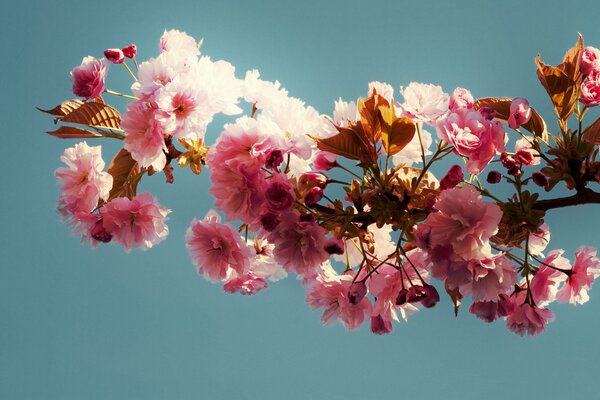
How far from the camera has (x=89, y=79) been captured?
54.7 inches

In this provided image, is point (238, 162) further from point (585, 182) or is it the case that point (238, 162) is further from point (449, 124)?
point (585, 182)

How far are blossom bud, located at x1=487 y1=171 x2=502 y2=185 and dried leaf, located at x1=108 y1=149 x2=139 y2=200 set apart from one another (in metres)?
0.79

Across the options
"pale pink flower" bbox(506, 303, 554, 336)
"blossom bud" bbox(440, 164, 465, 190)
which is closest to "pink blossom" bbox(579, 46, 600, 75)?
"blossom bud" bbox(440, 164, 465, 190)

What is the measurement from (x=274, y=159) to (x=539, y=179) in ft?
1.83

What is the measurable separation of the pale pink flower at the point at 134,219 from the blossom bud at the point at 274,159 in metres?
0.34

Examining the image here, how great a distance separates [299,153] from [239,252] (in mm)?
276

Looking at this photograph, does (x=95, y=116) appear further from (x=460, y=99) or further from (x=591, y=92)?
(x=591, y=92)

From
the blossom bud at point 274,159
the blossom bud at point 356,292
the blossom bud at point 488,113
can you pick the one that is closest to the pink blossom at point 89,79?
the blossom bud at point 274,159

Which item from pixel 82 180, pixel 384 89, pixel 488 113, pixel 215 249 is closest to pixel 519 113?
pixel 488 113

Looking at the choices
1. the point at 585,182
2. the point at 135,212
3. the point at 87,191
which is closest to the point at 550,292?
the point at 585,182

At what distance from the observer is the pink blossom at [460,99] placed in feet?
4.40

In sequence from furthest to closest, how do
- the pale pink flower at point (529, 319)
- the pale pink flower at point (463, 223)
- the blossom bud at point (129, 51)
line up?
the blossom bud at point (129, 51) → the pale pink flower at point (529, 319) → the pale pink flower at point (463, 223)

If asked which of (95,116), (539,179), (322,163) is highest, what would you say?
(95,116)

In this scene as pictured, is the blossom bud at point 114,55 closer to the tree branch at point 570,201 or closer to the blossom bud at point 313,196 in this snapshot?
the blossom bud at point 313,196
